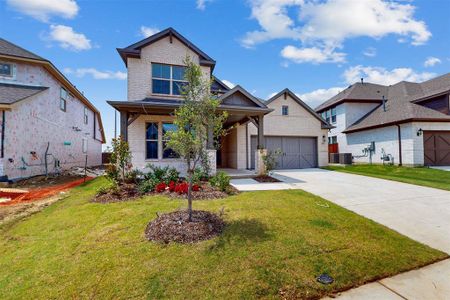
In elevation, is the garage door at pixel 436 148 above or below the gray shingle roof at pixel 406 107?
below

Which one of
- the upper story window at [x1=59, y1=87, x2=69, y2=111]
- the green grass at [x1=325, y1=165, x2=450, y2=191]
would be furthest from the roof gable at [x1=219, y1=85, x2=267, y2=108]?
Answer: the upper story window at [x1=59, y1=87, x2=69, y2=111]

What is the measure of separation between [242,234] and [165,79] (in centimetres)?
1060

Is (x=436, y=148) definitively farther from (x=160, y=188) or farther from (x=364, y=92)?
(x=160, y=188)

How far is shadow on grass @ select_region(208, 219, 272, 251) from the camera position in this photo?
3.76 metres

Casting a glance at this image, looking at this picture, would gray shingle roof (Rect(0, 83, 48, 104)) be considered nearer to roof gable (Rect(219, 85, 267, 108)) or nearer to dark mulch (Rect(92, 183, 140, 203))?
dark mulch (Rect(92, 183, 140, 203))

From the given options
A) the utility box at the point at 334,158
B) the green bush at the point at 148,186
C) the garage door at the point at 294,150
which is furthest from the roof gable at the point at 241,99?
the utility box at the point at 334,158

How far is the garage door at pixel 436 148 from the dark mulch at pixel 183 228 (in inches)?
712

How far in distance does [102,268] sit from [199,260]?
1.44 m

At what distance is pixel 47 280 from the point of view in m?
2.80

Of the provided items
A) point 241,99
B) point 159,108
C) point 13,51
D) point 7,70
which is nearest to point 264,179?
point 241,99

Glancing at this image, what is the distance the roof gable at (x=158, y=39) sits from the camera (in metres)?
11.2

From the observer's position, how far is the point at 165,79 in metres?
12.0

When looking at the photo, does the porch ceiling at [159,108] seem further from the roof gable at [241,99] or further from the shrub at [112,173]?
the shrub at [112,173]

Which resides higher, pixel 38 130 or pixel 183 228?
pixel 38 130
